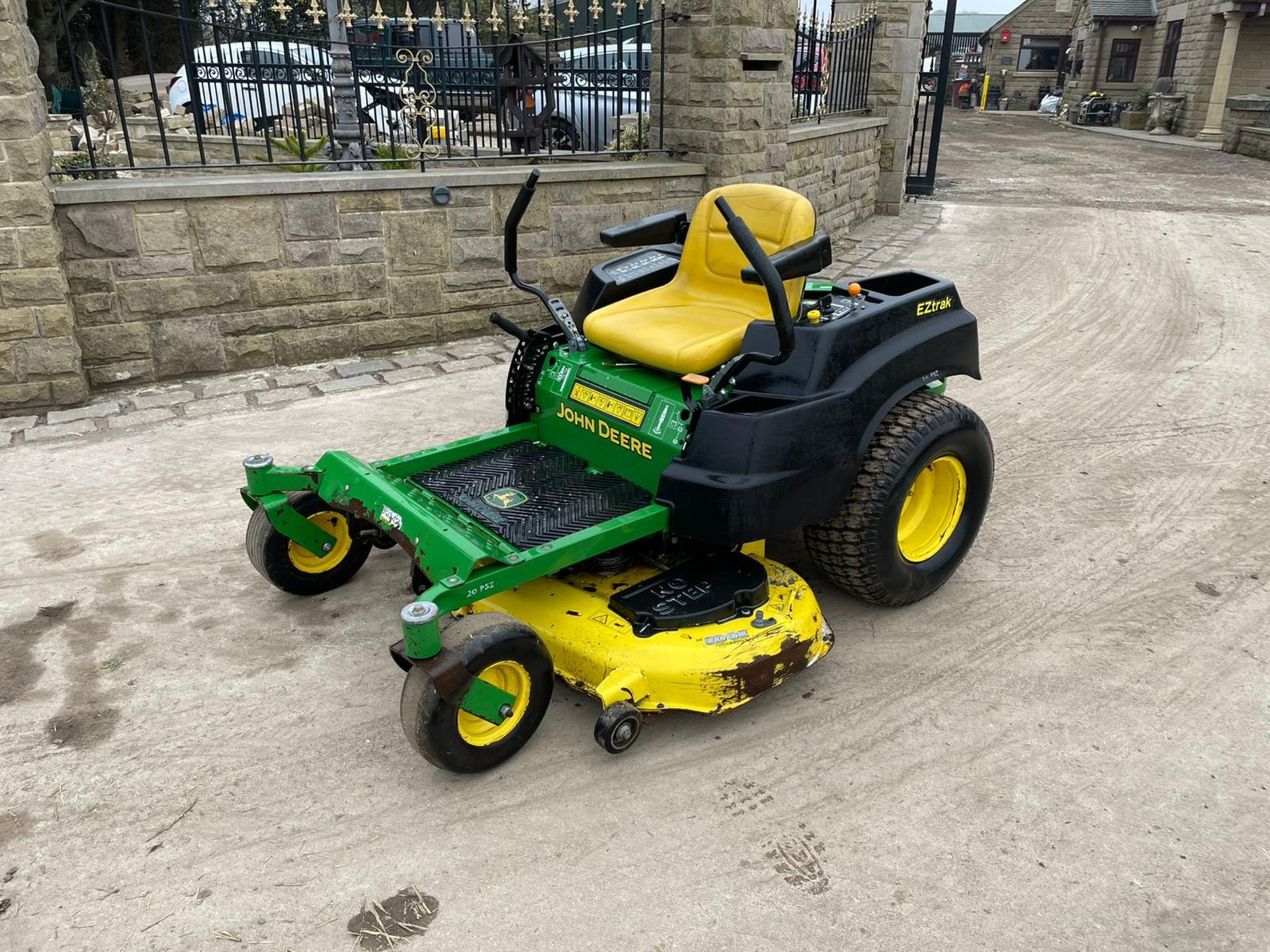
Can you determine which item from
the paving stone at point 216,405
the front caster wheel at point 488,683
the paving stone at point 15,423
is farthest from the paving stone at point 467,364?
the front caster wheel at point 488,683

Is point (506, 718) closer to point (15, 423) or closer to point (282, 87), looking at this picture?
point (15, 423)

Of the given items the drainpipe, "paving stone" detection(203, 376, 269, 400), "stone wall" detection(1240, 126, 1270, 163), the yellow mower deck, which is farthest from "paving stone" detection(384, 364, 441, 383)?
the drainpipe

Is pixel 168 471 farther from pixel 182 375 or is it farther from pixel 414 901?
pixel 414 901

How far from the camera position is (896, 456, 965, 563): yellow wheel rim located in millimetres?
3535

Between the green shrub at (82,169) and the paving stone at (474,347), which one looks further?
the paving stone at (474,347)

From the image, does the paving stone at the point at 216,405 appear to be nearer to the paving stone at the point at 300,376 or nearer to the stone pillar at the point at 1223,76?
the paving stone at the point at 300,376

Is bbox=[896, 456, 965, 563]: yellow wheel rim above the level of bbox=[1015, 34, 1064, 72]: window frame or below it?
below

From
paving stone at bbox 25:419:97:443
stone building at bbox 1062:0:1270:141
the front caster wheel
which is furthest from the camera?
stone building at bbox 1062:0:1270:141

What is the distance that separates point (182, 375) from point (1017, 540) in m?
4.60

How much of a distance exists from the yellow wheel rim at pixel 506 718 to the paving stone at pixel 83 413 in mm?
3556

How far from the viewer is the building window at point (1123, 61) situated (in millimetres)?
30641

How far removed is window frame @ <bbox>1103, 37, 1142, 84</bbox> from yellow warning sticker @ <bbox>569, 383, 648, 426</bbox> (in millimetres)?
33922

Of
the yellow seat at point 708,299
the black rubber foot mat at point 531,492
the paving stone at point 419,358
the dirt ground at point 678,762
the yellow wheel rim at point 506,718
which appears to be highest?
the yellow seat at point 708,299

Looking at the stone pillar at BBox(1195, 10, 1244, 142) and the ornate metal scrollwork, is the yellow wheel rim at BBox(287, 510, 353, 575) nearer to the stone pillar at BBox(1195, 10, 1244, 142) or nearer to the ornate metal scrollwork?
the ornate metal scrollwork
